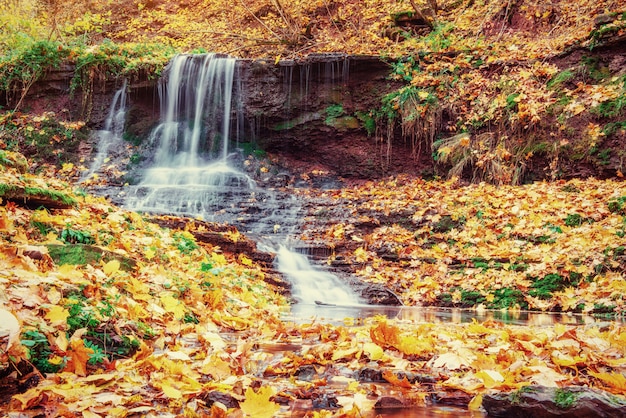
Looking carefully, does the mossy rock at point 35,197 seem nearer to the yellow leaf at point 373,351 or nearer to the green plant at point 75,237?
the green plant at point 75,237

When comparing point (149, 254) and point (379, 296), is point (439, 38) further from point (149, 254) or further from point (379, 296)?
point (149, 254)

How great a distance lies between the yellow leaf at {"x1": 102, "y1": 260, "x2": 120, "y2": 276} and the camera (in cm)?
295

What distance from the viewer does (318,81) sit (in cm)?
1398

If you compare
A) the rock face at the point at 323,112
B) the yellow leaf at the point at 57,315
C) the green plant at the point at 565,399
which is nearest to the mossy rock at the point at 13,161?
the yellow leaf at the point at 57,315

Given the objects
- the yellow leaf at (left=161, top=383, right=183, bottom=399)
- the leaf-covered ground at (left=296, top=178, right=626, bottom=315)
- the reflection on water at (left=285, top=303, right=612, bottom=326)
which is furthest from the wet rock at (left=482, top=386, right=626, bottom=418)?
the leaf-covered ground at (left=296, top=178, right=626, bottom=315)

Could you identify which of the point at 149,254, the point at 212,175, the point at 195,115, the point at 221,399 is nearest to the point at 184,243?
the point at 149,254

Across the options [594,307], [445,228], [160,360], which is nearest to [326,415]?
[160,360]

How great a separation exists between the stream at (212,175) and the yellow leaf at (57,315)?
4.55 m

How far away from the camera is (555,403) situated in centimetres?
137

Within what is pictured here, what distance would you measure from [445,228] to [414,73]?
21.5 feet

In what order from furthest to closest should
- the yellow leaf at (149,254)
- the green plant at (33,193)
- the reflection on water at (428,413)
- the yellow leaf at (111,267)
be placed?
the yellow leaf at (149,254) → the green plant at (33,193) → the yellow leaf at (111,267) → the reflection on water at (428,413)

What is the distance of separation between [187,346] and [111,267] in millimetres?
855

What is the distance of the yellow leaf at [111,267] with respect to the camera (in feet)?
9.69

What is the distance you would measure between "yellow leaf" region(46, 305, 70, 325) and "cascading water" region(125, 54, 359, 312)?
17.5 feet
